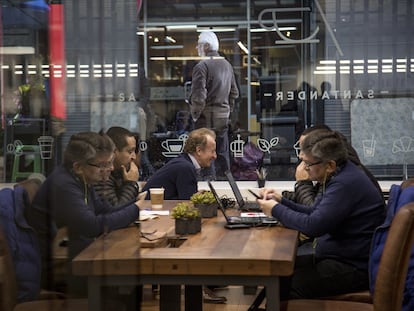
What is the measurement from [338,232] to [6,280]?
6.76ft

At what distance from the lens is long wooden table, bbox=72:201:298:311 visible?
128 cm

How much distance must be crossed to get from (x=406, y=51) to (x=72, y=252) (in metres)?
5.43

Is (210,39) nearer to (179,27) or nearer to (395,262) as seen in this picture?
(179,27)

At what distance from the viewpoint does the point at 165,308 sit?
3.13m

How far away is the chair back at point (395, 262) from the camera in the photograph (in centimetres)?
232

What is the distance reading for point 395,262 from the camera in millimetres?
2334

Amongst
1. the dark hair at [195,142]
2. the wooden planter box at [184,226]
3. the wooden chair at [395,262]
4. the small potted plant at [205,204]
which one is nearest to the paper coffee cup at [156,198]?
the small potted plant at [205,204]

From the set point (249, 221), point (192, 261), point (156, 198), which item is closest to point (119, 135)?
point (192, 261)

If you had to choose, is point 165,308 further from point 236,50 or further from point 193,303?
point 236,50

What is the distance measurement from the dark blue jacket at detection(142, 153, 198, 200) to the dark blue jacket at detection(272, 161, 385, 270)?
145cm

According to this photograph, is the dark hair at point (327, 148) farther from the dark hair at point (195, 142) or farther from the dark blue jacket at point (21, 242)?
the dark blue jacket at point (21, 242)

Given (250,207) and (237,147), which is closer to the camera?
(250,207)

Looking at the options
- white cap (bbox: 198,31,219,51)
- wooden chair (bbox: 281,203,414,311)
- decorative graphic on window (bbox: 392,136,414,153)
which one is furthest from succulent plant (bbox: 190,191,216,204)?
decorative graphic on window (bbox: 392,136,414,153)

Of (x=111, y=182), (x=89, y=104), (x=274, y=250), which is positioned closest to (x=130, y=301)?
(x=111, y=182)
